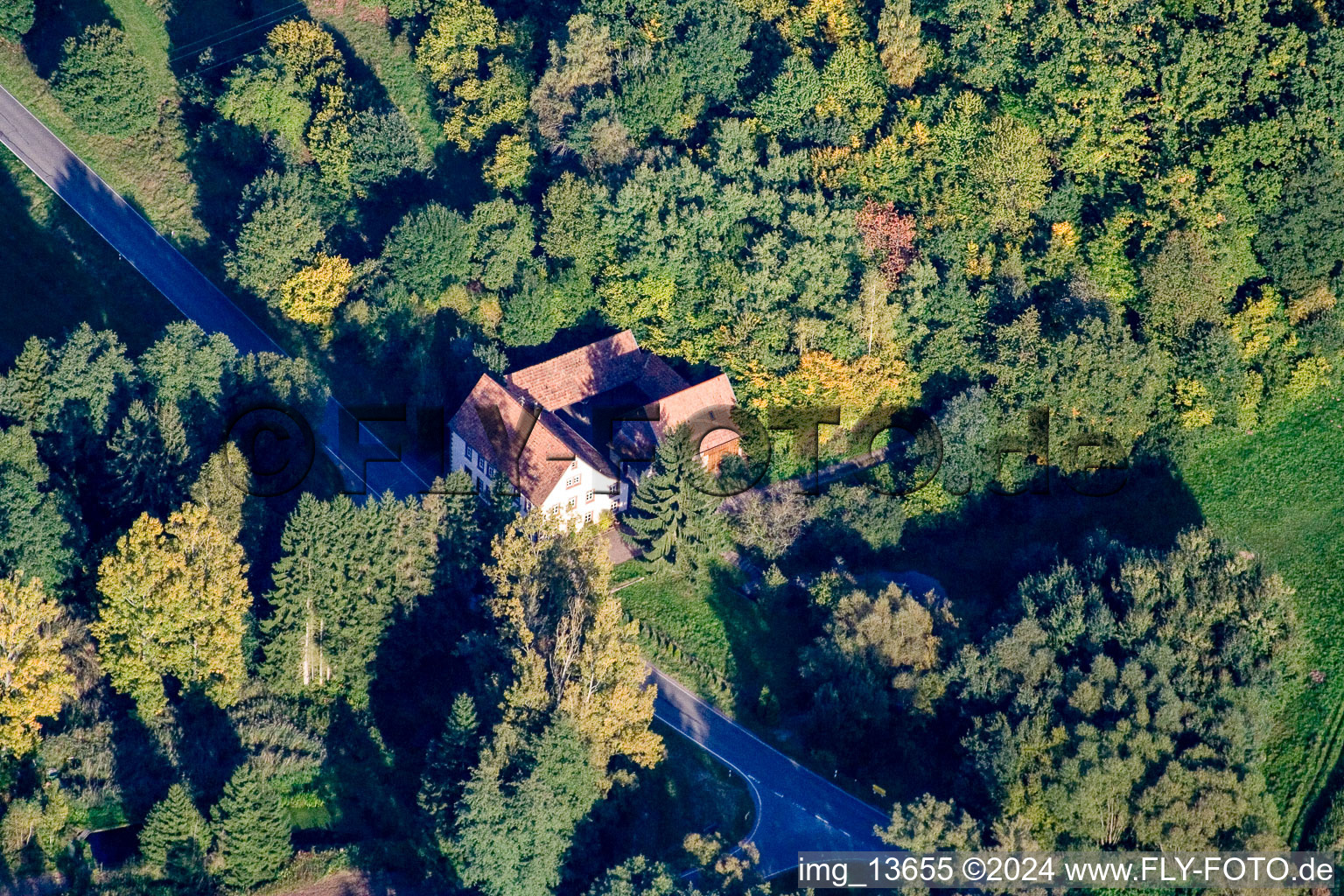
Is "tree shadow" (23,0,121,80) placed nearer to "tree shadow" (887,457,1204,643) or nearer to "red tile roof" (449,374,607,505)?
"red tile roof" (449,374,607,505)

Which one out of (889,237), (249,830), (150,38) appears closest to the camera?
(249,830)

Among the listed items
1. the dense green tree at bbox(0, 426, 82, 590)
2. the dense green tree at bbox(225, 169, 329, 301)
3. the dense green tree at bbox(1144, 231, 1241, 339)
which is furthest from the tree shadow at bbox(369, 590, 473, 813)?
the dense green tree at bbox(1144, 231, 1241, 339)

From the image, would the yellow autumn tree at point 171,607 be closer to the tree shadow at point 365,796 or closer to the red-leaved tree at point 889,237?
the tree shadow at point 365,796

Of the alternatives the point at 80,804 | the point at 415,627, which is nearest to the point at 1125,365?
the point at 415,627

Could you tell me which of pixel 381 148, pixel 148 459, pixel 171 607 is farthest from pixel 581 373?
pixel 171 607

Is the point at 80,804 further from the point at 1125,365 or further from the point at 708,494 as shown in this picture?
the point at 1125,365

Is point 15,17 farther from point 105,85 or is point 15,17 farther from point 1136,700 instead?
point 1136,700

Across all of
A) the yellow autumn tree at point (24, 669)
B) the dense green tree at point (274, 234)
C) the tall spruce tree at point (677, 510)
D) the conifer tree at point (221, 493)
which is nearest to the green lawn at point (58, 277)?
the dense green tree at point (274, 234)
